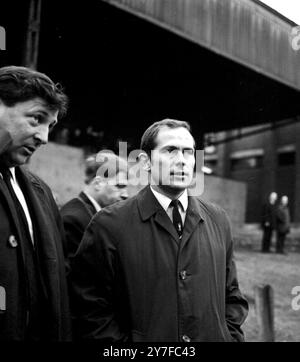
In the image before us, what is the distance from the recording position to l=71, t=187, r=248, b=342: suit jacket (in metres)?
1.91

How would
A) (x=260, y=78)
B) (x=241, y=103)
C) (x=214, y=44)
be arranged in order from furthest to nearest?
(x=241, y=103), (x=260, y=78), (x=214, y=44)

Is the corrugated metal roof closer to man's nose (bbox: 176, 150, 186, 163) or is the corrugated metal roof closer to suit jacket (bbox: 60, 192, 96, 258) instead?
suit jacket (bbox: 60, 192, 96, 258)

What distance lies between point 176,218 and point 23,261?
0.76 m

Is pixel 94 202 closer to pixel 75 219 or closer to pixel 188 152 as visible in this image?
pixel 75 219

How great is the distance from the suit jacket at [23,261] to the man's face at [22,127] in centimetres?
4

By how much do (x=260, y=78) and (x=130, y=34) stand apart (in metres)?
2.86

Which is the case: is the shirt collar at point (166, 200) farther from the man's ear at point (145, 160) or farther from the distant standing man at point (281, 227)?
the distant standing man at point (281, 227)

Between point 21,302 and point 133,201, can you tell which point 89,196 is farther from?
point 21,302

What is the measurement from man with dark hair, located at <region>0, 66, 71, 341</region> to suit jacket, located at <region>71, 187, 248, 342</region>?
15 centimetres

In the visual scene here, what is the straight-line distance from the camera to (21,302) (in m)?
1.70

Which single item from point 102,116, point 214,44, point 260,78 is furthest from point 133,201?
point 102,116

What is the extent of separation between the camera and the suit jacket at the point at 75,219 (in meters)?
2.68

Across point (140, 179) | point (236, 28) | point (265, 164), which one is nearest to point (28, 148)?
point (140, 179)

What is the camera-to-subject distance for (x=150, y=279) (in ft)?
6.41
